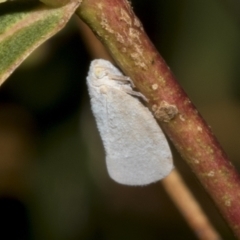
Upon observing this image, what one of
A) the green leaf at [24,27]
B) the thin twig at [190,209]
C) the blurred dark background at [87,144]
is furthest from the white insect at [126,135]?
the blurred dark background at [87,144]

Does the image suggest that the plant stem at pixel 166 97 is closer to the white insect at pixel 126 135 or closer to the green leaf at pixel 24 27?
the green leaf at pixel 24 27

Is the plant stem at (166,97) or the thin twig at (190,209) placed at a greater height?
the plant stem at (166,97)

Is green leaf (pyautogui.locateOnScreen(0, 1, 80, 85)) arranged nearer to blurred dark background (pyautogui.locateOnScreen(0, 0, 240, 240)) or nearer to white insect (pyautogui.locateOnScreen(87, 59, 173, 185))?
white insect (pyautogui.locateOnScreen(87, 59, 173, 185))

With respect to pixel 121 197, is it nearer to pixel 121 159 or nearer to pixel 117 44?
pixel 121 159

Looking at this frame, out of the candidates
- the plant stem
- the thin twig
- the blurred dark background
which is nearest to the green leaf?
the plant stem

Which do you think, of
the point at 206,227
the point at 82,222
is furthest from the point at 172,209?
the point at 206,227
